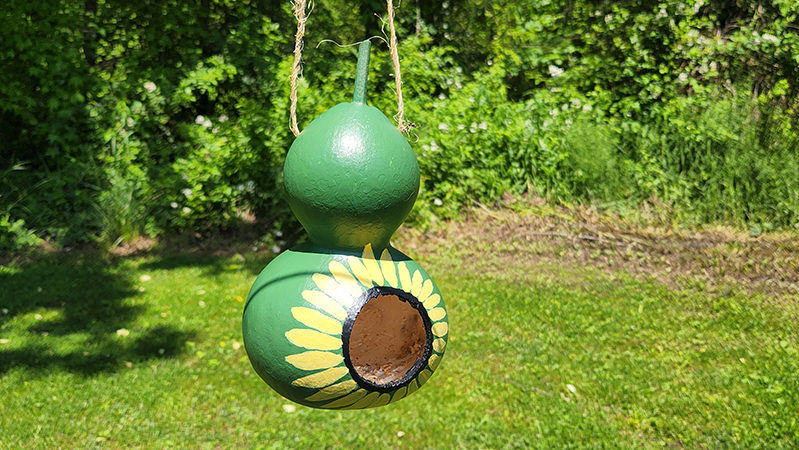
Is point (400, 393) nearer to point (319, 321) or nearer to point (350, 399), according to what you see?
point (350, 399)

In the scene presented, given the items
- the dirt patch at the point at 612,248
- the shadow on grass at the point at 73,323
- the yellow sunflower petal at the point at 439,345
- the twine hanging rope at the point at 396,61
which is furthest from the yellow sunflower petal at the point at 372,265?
the dirt patch at the point at 612,248

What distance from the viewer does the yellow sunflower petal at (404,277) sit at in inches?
66.8

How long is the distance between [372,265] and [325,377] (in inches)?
11.8

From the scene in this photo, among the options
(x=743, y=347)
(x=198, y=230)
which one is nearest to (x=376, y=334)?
(x=743, y=347)

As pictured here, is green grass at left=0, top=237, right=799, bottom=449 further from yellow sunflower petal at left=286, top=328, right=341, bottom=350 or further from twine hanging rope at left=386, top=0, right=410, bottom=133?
twine hanging rope at left=386, top=0, right=410, bottom=133

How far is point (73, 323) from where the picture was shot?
15.6ft

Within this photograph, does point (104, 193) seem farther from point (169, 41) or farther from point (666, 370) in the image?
point (666, 370)

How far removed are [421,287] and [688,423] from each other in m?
2.65

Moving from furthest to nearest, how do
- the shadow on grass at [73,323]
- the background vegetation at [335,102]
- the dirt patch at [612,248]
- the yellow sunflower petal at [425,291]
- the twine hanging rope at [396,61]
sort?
the background vegetation at [335,102] < the dirt patch at [612,248] < the shadow on grass at [73,323] < the yellow sunflower petal at [425,291] < the twine hanging rope at [396,61]

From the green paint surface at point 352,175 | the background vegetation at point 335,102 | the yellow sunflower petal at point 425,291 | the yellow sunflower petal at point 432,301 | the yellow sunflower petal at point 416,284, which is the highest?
the green paint surface at point 352,175

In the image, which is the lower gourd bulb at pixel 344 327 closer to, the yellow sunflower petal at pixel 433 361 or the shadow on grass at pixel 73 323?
the yellow sunflower petal at pixel 433 361

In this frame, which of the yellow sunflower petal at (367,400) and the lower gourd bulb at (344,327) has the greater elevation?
the lower gourd bulb at (344,327)

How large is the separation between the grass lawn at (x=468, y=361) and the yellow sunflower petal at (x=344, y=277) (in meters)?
2.14

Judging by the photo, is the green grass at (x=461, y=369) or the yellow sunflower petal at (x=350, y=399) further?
the green grass at (x=461, y=369)
